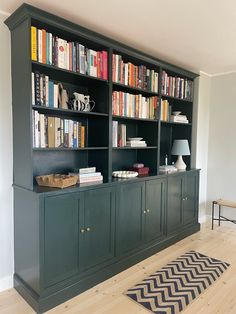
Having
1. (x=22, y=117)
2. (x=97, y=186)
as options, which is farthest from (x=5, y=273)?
(x=22, y=117)

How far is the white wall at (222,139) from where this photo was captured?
377cm

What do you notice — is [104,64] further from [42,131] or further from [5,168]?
[5,168]

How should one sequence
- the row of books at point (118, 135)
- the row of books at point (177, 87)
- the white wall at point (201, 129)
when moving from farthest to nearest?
the white wall at point (201, 129) → the row of books at point (177, 87) → the row of books at point (118, 135)

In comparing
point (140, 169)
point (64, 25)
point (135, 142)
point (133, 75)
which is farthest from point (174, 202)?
point (64, 25)

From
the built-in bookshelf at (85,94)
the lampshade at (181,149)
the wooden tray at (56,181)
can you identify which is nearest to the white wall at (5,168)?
the built-in bookshelf at (85,94)

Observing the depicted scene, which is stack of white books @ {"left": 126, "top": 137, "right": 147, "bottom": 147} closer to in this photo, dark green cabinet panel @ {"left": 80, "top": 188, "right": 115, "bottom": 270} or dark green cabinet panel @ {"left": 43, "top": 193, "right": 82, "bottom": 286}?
dark green cabinet panel @ {"left": 80, "top": 188, "right": 115, "bottom": 270}

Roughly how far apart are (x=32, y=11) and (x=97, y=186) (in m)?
1.50

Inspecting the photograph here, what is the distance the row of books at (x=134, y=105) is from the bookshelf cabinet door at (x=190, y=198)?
108 centimetres

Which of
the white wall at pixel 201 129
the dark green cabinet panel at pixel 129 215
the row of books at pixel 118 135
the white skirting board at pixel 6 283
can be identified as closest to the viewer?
the white skirting board at pixel 6 283

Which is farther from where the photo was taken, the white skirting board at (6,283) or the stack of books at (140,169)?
the stack of books at (140,169)

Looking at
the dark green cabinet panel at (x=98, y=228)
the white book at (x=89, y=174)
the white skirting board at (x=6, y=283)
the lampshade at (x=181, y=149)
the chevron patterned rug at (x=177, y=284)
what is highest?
the lampshade at (x=181, y=149)

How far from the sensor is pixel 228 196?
3.86 metres

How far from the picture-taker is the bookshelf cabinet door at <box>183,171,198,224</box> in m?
3.46

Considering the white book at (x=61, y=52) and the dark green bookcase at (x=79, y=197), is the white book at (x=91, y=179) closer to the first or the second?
the dark green bookcase at (x=79, y=197)
